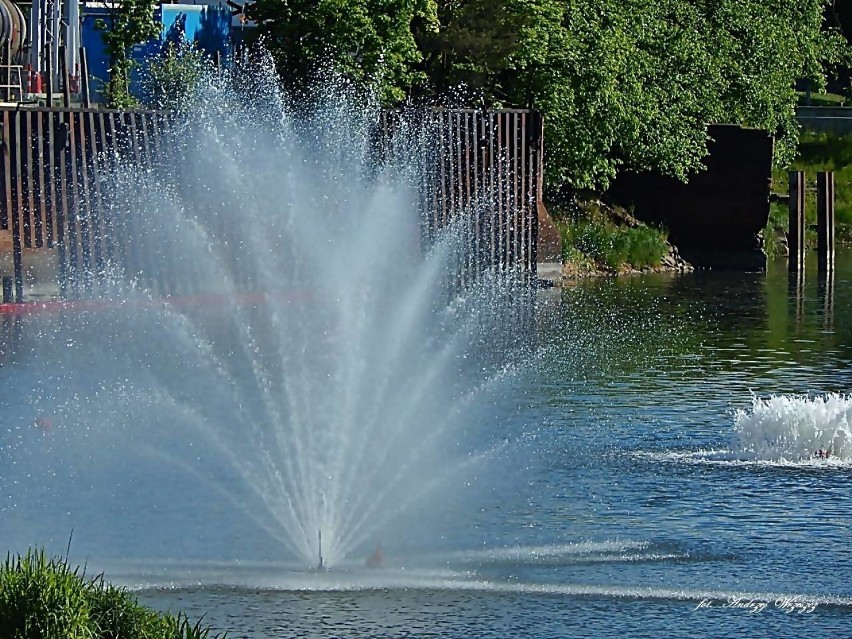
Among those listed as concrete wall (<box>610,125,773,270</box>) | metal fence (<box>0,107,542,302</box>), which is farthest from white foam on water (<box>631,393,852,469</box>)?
concrete wall (<box>610,125,773,270</box>)

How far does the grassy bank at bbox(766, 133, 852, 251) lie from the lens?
46531 mm

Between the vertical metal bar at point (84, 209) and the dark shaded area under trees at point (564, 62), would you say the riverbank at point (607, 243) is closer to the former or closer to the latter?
the dark shaded area under trees at point (564, 62)

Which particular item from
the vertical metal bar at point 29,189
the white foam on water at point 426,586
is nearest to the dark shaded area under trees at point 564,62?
the vertical metal bar at point 29,189

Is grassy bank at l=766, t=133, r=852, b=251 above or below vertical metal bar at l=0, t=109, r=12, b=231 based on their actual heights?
below

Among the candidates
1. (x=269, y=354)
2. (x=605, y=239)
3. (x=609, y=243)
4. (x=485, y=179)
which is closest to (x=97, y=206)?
(x=269, y=354)

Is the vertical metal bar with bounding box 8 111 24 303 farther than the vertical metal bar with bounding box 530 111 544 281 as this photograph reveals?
No

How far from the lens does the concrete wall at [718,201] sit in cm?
4094

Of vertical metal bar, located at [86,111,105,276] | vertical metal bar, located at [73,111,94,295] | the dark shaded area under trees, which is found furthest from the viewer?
the dark shaded area under trees

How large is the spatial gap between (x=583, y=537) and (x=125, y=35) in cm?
2686

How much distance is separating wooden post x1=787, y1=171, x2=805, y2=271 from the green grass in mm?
2890

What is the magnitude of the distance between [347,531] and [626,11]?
29373mm

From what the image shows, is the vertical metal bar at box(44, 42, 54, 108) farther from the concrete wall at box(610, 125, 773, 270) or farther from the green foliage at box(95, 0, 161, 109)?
the concrete wall at box(610, 125, 773, 270)

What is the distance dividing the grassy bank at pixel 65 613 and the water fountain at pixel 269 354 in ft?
13.4

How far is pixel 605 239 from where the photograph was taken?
39.6 metres
